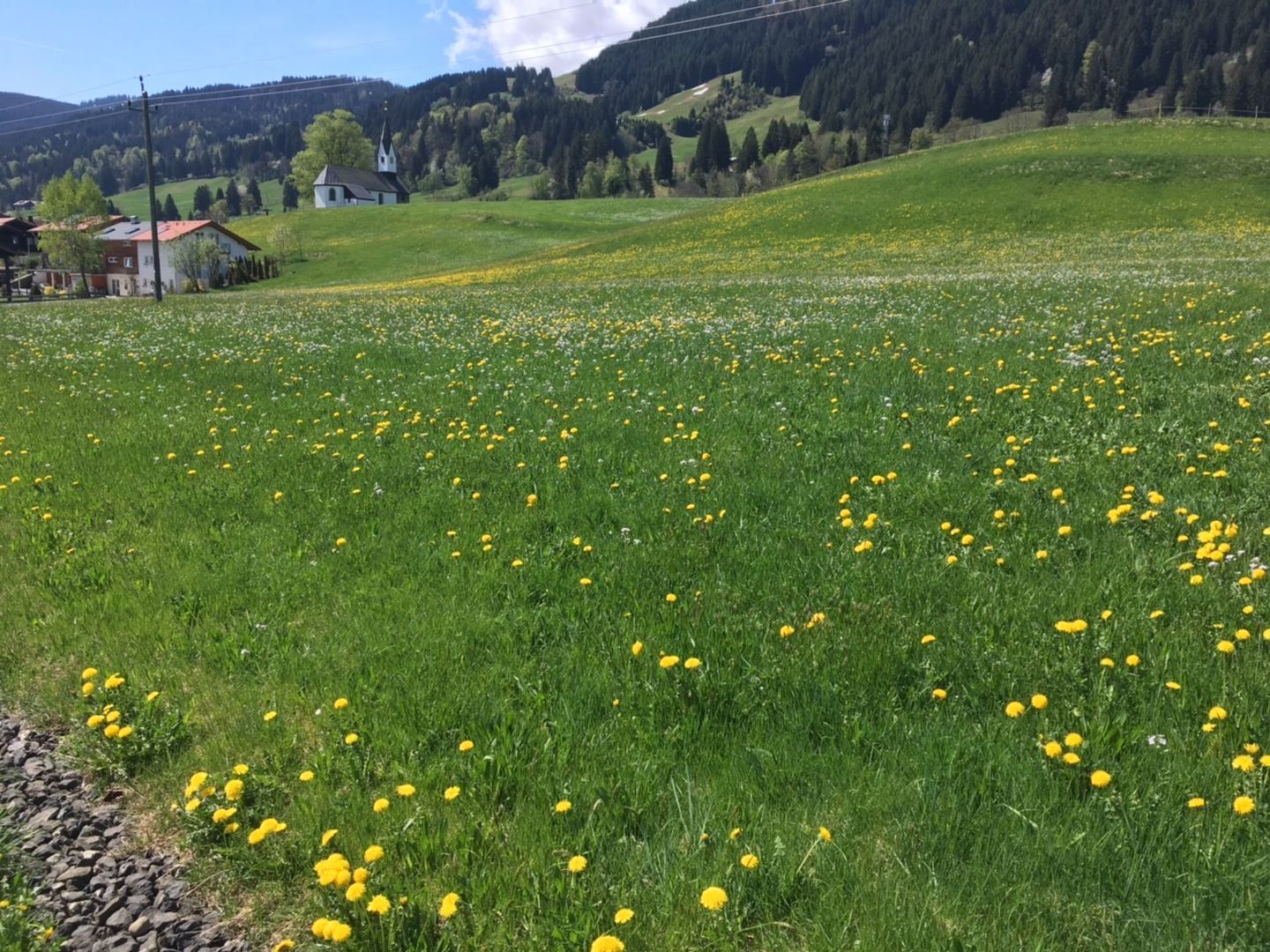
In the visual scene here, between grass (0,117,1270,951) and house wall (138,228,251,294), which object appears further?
house wall (138,228,251,294)

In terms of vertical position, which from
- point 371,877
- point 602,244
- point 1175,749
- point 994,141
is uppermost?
point 994,141

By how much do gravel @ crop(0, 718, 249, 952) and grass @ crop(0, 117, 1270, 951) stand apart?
21cm

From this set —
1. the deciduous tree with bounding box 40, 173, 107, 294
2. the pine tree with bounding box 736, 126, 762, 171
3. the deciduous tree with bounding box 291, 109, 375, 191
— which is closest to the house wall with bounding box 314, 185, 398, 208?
the deciduous tree with bounding box 291, 109, 375, 191

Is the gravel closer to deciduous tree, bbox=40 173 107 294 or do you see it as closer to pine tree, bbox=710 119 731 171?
deciduous tree, bbox=40 173 107 294

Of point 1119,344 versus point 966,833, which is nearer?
point 966,833

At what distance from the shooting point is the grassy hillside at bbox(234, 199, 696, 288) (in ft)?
250

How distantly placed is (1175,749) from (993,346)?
9939mm

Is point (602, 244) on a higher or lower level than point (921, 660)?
higher

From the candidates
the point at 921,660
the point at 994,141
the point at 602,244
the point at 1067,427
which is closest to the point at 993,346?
the point at 1067,427

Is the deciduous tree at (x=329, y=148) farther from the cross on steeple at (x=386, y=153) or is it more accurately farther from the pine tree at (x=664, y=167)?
the pine tree at (x=664, y=167)

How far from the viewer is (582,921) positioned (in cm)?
287

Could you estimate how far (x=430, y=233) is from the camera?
292 feet

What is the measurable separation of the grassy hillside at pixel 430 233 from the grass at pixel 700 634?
60.9m

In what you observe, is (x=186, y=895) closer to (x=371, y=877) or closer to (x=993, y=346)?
(x=371, y=877)
